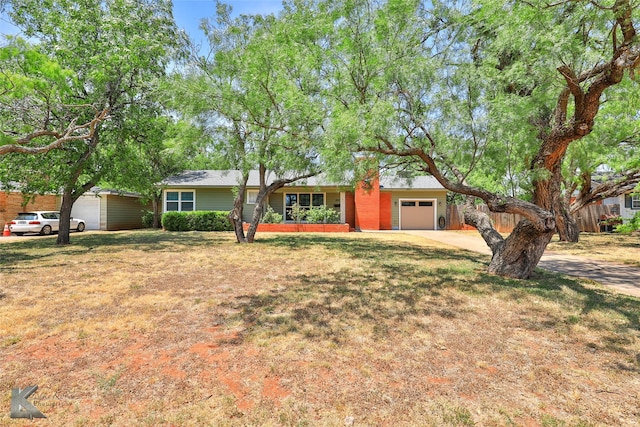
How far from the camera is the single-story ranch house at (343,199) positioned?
69.1 ft

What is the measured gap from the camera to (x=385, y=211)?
22.4 metres

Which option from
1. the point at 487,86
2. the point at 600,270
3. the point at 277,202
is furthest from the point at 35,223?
the point at 600,270

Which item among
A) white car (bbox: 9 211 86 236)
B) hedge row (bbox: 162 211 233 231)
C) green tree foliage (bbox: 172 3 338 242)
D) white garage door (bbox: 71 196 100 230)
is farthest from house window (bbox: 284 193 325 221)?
white car (bbox: 9 211 86 236)

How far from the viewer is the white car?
16.6 meters

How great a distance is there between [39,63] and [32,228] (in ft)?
44.7

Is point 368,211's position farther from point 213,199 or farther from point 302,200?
point 213,199

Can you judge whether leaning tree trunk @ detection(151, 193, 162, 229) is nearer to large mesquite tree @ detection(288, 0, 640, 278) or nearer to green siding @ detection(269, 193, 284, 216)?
green siding @ detection(269, 193, 284, 216)

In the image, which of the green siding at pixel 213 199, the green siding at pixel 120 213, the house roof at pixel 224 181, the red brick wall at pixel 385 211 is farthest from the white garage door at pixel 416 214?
the green siding at pixel 120 213

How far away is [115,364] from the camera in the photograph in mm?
3064

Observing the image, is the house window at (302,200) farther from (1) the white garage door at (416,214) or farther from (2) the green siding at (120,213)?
(2) the green siding at (120,213)

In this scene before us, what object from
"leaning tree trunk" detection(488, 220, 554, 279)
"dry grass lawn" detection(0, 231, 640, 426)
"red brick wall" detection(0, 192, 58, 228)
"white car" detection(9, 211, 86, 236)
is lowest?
"dry grass lawn" detection(0, 231, 640, 426)

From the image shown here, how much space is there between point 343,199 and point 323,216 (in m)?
2.32

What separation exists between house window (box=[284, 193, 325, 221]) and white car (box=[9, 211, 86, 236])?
1218 cm

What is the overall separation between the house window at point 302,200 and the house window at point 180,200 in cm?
594
